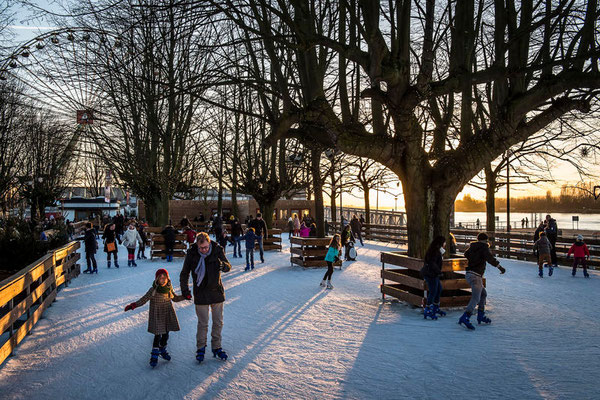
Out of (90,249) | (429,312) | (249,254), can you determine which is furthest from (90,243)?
(429,312)

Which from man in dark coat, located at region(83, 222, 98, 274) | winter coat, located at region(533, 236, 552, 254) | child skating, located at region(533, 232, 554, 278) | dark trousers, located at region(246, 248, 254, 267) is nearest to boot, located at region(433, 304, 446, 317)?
child skating, located at region(533, 232, 554, 278)

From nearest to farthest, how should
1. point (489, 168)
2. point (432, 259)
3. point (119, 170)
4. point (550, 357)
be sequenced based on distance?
point (550, 357) < point (432, 259) < point (489, 168) < point (119, 170)

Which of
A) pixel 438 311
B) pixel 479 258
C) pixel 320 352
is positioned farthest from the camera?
pixel 438 311

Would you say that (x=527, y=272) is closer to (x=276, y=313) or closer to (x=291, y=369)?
(x=276, y=313)

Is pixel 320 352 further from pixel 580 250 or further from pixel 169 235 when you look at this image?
pixel 169 235

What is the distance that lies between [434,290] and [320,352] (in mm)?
2924

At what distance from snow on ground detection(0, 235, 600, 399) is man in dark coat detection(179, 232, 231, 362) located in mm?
299

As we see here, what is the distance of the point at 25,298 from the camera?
706 cm

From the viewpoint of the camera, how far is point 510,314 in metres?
8.93

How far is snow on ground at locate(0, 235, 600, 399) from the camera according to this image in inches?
203

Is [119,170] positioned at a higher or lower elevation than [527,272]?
higher

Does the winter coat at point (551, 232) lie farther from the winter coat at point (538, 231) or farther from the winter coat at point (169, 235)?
the winter coat at point (169, 235)

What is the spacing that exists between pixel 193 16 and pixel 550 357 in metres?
7.67

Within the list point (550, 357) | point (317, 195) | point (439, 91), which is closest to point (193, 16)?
point (439, 91)
